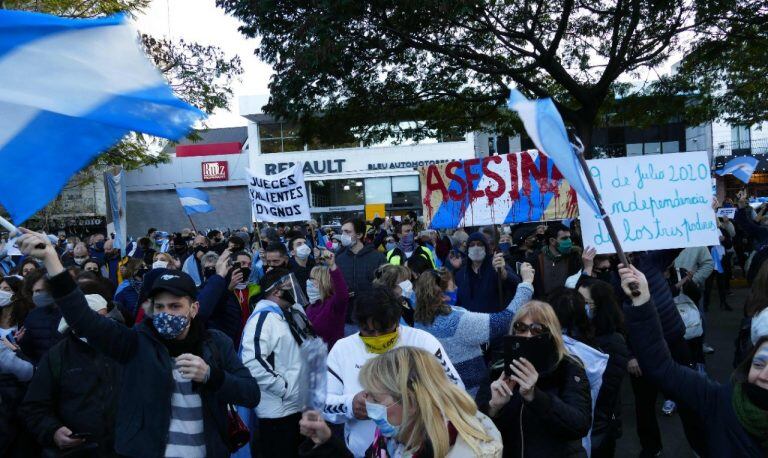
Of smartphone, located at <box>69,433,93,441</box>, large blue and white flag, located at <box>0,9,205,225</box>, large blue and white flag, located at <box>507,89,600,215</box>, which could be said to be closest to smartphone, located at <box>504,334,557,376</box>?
large blue and white flag, located at <box>507,89,600,215</box>

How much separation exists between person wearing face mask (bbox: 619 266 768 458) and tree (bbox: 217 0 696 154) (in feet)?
25.1

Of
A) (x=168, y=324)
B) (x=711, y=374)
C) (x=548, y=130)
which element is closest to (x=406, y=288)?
(x=168, y=324)

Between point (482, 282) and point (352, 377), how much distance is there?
11.4ft

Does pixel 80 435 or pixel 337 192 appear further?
pixel 337 192

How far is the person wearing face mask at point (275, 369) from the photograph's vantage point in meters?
4.13

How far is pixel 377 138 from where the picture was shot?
1341 centimetres

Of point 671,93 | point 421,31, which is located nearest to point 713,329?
point 671,93

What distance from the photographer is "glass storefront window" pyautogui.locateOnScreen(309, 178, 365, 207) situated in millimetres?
38031

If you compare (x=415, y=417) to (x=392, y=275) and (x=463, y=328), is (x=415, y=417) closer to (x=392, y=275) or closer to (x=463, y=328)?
(x=463, y=328)

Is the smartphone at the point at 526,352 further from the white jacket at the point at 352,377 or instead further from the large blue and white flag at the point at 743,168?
the large blue and white flag at the point at 743,168

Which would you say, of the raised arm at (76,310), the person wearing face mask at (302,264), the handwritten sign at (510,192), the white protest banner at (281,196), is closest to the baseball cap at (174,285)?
the raised arm at (76,310)

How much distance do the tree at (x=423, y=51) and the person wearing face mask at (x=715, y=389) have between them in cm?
765

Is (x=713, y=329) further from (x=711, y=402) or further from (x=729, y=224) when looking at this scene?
(x=711, y=402)

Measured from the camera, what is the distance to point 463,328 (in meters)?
4.42
